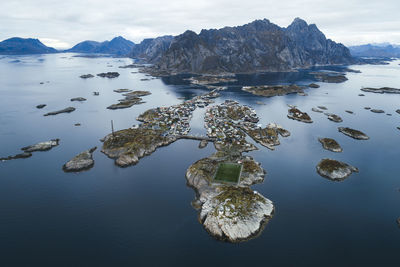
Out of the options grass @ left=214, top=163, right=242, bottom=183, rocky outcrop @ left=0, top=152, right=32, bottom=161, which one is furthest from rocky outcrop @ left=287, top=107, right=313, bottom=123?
rocky outcrop @ left=0, top=152, right=32, bottom=161

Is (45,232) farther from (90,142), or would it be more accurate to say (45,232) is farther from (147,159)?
(90,142)

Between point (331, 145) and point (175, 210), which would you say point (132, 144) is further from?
point (331, 145)

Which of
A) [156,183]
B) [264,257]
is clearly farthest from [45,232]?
[264,257]

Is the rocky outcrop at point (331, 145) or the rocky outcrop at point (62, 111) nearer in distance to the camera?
the rocky outcrop at point (331, 145)

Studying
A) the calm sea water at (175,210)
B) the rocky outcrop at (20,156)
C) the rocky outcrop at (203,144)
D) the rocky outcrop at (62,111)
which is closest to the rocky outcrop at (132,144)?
the calm sea water at (175,210)

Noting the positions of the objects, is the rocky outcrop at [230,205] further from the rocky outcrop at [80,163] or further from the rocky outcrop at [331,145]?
the rocky outcrop at [331,145]

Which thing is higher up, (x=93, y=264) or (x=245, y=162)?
(x=245, y=162)

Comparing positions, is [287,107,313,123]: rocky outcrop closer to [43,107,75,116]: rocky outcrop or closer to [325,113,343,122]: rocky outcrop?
[325,113,343,122]: rocky outcrop
